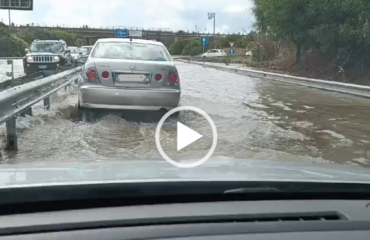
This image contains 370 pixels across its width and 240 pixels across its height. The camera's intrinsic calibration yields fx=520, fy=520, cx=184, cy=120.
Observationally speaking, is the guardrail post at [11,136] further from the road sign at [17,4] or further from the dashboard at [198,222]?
the road sign at [17,4]

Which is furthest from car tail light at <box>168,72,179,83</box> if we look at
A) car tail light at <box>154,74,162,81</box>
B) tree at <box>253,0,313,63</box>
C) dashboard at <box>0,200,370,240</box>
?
tree at <box>253,0,313,63</box>

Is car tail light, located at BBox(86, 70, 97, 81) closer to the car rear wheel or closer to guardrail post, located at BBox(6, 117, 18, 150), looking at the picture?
the car rear wheel

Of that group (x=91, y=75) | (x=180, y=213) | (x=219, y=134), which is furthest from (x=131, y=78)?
(x=180, y=213)

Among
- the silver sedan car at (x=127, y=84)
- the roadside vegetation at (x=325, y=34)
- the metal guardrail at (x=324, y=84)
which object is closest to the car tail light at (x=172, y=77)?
the silver sedan car at (x=127, y=84)

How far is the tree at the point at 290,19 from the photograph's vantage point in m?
24.5

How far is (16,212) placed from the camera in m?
2.12

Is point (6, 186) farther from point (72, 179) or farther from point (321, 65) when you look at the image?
point (321, 65)

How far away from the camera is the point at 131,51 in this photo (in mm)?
9242

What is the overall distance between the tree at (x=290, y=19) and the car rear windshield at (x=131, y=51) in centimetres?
1592

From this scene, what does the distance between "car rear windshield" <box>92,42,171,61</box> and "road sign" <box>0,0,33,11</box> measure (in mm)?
3714

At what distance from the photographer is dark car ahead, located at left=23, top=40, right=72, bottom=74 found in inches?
851

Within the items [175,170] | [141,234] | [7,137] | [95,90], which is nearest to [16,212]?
[141,234]

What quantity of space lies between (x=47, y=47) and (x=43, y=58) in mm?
2498

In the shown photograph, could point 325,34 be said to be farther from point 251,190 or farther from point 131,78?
point 251,190
